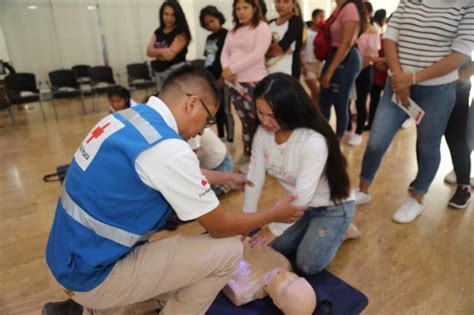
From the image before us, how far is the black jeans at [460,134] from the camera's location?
6.59ft

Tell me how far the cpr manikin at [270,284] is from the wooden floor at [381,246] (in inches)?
11.8

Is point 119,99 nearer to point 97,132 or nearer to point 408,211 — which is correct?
point 97,132

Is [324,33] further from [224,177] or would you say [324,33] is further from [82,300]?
[82,300]

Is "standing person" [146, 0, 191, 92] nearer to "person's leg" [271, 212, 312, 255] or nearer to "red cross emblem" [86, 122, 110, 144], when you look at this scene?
"person's leg" [271, 212, 312, 255]

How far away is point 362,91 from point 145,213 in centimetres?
287

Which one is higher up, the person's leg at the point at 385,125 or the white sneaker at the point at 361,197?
the person's leg at the point at 385,125

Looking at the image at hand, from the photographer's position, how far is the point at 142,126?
1.01m

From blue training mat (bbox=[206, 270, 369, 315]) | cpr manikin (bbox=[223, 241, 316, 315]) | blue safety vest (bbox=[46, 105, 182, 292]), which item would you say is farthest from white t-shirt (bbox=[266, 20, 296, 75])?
blue safety vest (bbox=[46, 105, 182, 292])

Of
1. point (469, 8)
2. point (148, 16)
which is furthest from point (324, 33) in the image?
point (148, 16)

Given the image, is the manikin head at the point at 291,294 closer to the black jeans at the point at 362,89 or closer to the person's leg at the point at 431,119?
the person's leg at the point at 431,119

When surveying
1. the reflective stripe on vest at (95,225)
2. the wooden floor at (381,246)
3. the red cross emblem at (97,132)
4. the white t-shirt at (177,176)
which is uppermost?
the red cross emblem at (97,132)

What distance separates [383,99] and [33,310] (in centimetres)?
207

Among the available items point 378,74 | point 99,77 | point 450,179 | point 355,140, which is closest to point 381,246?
point 450,179

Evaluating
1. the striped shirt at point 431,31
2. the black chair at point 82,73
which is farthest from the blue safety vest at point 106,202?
the black chair at point 82,73
